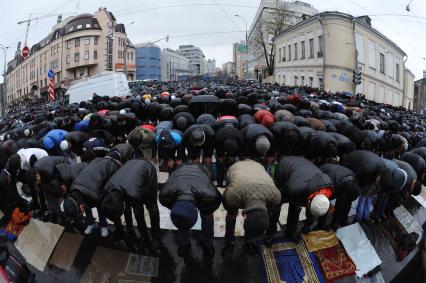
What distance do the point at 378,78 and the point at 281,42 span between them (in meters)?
11.7

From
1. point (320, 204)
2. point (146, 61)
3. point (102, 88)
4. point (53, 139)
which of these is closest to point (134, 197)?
point (320, 204)

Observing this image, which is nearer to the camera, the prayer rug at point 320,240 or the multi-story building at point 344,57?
the prayer rug at point 320,240

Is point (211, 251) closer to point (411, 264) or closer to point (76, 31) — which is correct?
point (411, 264)

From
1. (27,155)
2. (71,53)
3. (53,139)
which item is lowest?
(27,155)

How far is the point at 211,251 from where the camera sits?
475 centimetres

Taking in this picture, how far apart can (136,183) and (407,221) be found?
5.29m

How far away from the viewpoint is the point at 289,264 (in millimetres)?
4715

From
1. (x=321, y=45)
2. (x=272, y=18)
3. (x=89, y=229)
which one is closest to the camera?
(x=89, y=229)

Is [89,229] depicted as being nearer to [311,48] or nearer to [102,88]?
[102,88]

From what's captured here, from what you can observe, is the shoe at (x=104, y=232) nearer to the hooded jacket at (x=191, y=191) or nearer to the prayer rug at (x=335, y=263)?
the hooded jacket at (x=191, y=191)

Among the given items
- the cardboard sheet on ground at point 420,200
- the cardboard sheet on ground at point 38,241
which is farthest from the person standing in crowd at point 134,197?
the cardboard sheet on ground at point 420,200

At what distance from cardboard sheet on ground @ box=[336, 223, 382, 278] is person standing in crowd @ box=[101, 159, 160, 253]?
9.73 ft

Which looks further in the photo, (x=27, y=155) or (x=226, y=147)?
(x=27, y=155)

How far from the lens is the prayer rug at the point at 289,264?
15.1 ft
